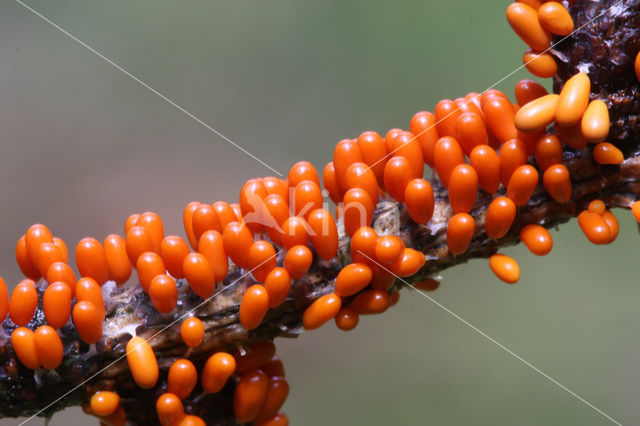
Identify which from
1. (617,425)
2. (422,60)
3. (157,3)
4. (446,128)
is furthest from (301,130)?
(617,425)

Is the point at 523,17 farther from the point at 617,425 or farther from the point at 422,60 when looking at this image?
the point at 617,425

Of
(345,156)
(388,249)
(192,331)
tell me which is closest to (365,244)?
(388,249)

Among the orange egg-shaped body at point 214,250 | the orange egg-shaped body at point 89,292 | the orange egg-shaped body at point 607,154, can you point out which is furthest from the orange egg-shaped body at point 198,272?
the orange egg-shaped body at point 607,154

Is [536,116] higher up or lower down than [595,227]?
higher up

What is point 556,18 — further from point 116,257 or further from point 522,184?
point 116,257

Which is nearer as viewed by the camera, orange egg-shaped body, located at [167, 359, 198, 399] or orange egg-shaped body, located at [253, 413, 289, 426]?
orange egg-shaped body, located at [167, 359, 198, 399]

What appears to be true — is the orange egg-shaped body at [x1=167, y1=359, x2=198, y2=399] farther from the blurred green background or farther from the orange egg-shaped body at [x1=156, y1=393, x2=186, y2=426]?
the blurred green background

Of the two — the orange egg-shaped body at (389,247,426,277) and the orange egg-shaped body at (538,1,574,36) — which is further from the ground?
the orange egg-shaped body at (538,1,574,36)

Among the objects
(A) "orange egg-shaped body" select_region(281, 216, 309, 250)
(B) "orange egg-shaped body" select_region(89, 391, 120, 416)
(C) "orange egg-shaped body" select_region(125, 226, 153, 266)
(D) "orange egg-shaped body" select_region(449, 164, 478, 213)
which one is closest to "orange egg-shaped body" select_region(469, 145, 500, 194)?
(D) "orange egg-shaped body" select_region(449, 164, 478, 213)

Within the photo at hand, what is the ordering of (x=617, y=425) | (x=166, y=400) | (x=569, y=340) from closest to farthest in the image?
(x=166, y=400) < (x=617, y=425) < (x=569, y=340)
